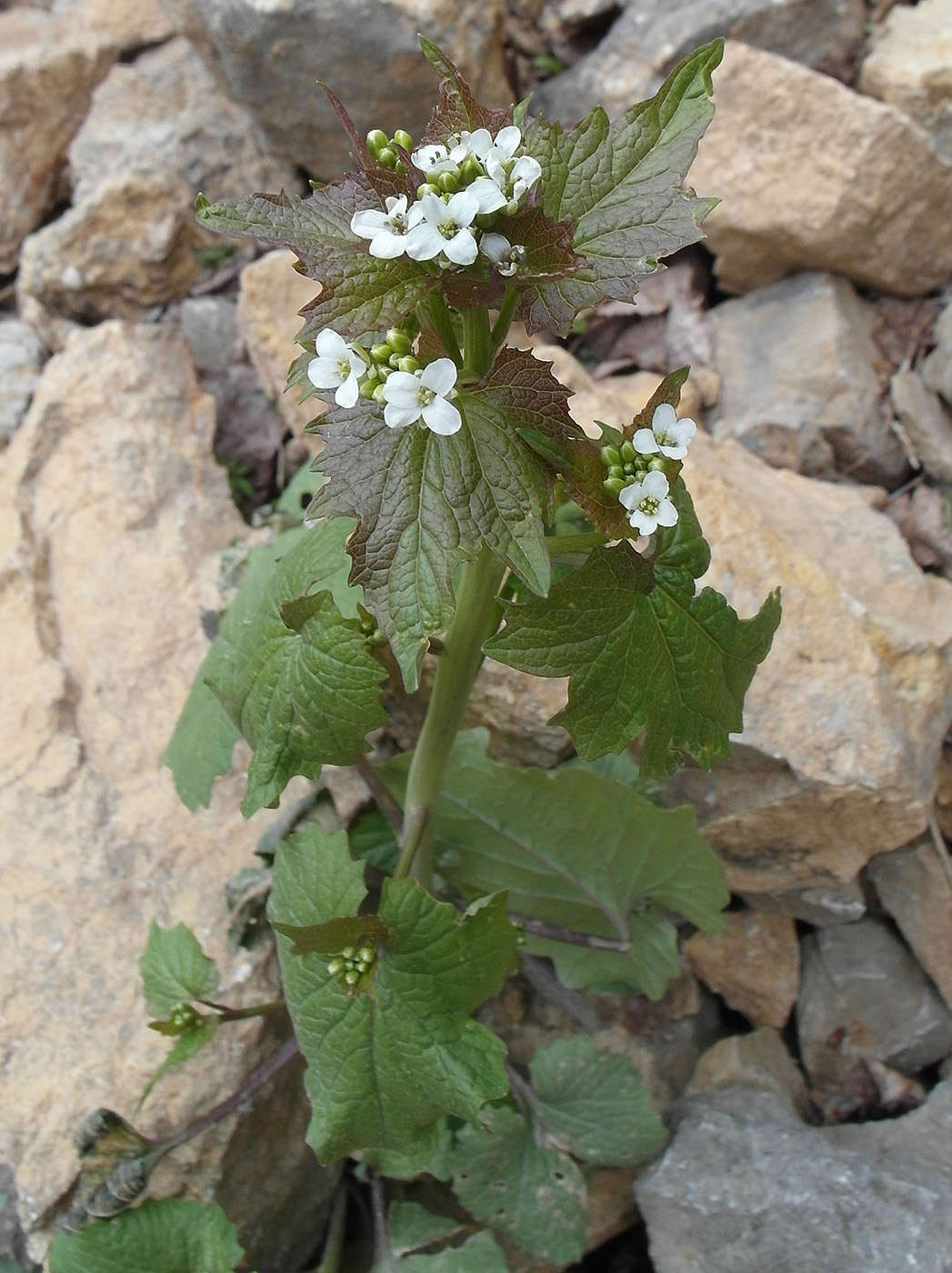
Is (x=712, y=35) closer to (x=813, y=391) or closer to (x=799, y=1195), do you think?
(x=813, y=391)

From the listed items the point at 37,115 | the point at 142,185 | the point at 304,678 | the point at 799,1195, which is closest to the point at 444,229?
the point at 304,678

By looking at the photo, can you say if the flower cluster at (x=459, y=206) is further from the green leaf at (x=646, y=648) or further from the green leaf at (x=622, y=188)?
the green leaf at (x=646, y=648)

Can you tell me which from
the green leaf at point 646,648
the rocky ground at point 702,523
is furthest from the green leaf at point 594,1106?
the green leaf at point 646,648

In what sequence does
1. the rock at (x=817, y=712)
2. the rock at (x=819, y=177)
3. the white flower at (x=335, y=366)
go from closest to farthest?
the white flower at (x=335, y=366) < the rock at (x=817, y=712) < the rock at (x=819, y=177)

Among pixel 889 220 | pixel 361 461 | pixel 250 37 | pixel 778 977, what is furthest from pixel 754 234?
pixel 361 461

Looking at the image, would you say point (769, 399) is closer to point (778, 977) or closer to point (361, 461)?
point (778, 977)

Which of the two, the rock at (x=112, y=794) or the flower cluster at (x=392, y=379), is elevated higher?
the flower cluster at (x=392, y=379)
